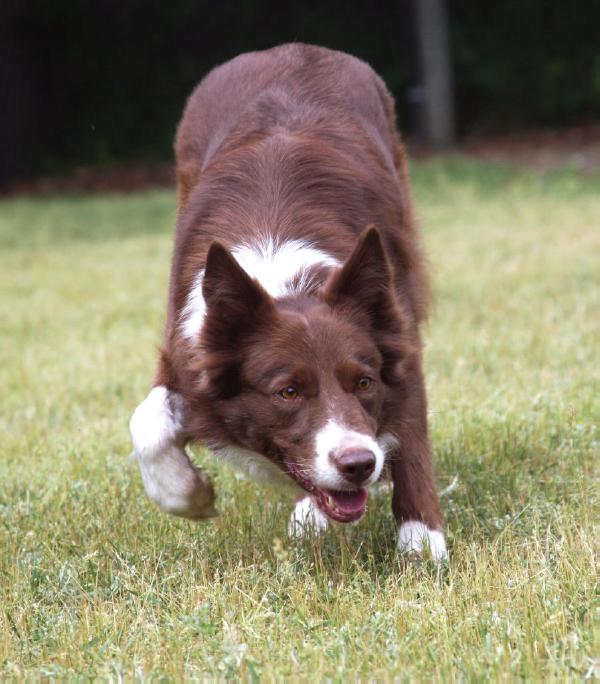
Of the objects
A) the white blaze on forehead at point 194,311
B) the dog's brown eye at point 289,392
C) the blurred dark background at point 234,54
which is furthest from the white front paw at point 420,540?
Answer: the blurred dark background at point 234,54

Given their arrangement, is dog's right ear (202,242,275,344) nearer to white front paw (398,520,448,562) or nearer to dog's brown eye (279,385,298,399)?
dog's brown eye (279,385,298,399)

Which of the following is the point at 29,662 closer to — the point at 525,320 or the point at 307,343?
the point at 307,343

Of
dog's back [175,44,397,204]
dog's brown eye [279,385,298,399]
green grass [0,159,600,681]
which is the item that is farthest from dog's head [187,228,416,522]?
dog's back [175,44,397,204]

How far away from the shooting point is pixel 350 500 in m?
3.87

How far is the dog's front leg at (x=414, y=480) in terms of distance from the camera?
13.7 ft

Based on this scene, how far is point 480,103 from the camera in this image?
21859 mm

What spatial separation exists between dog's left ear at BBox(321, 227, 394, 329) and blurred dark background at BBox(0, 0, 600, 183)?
16586mm

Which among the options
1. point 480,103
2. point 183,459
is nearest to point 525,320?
point 183,459

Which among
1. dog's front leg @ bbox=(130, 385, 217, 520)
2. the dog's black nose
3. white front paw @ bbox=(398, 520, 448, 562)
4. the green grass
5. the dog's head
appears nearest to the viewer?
the green grass

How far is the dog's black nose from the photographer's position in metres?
3.61

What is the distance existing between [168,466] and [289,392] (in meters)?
0.73

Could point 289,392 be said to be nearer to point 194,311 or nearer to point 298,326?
point 298,326

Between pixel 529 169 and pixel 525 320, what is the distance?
10.4m

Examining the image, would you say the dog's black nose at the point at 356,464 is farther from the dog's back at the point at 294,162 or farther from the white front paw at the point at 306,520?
the dog's back at the point at 294,162
